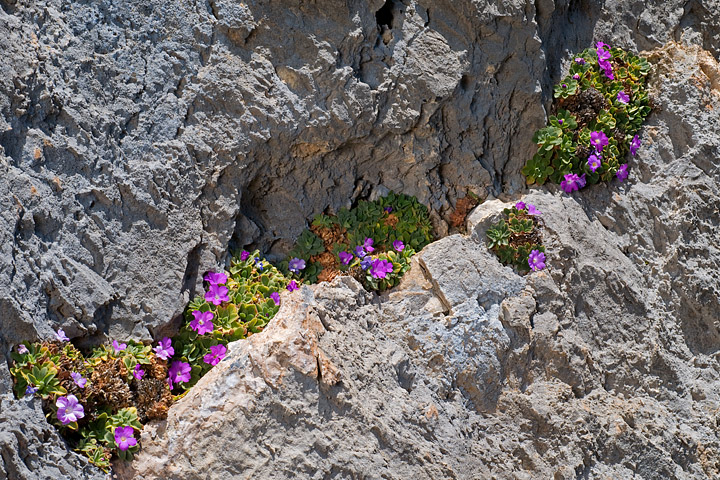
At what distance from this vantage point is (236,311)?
4227 millimetres

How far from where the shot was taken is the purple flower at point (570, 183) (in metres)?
4.95

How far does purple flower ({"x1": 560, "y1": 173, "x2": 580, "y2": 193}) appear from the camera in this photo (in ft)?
16.2

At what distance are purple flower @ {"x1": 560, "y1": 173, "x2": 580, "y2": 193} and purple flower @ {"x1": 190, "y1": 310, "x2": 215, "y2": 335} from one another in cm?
257

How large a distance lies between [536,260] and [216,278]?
2037mm

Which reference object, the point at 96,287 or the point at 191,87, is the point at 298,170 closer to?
the point at 191,87

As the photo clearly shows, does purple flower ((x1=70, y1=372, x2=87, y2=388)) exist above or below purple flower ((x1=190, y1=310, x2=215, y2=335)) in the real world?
below

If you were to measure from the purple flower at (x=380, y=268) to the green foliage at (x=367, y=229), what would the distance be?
1.01 ft

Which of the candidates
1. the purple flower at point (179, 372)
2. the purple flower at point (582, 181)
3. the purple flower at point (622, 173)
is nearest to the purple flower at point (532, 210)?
the purple flower at point (582, 181)

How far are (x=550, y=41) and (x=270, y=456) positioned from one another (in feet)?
11.9

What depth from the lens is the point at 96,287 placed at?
385cm

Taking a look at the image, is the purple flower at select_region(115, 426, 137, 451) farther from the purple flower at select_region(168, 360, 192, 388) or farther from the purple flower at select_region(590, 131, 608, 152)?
the purple flower at select_region(590, 131, 608, 152)

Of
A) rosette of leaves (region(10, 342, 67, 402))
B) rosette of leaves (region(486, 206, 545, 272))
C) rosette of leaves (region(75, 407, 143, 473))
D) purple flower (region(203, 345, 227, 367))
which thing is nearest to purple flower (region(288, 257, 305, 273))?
purple flower (region(203, 345, 227, 367))

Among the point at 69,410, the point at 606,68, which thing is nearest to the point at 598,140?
the point at 606,68

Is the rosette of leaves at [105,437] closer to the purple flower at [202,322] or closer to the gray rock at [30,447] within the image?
the gray rock at [30,447]
